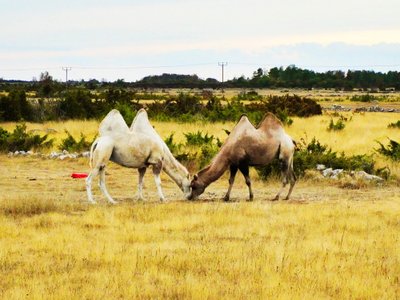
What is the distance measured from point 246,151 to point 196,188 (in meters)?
1.43

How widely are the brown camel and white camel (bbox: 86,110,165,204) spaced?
1.12 m

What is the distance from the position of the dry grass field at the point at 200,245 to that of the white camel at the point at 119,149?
2.59 ft

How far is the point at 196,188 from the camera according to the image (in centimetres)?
1571

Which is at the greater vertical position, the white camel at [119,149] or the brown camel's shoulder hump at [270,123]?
the brown camel's shoulder hump at [270,123]

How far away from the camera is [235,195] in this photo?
17.2 metres

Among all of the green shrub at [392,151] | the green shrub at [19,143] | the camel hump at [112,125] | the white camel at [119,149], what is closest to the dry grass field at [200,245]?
the white camel at [119,149]

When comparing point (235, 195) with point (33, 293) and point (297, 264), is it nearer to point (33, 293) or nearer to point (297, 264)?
point (297, 264)

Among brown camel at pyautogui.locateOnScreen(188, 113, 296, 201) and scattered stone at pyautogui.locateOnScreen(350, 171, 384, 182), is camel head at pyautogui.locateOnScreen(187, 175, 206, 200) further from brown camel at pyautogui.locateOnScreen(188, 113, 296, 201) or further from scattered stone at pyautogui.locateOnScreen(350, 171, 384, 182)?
scattered stone at pyautogui.locateOnScreen(350, 171, 384, 182)

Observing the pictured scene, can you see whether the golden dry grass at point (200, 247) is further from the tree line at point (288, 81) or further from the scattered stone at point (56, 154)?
the tree line at point (288, 81)

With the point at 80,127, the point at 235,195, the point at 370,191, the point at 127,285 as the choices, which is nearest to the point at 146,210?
the point at 235,195

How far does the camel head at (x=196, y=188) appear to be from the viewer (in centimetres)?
1568

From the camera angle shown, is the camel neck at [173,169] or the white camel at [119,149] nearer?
the white camel at [119,149]

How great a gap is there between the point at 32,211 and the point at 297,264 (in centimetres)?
611

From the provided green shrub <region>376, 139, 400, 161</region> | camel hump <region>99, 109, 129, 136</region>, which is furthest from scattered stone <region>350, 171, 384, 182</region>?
camel hump <region>99, 109, 129, 136</region>
